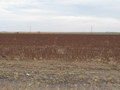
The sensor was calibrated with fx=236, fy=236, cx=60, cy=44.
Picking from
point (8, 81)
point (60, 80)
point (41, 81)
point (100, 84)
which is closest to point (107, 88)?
point (100, 84)

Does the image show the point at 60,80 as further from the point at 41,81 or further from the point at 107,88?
the point at 107,88

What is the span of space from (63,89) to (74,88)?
0.32 m

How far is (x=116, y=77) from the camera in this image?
8.44m

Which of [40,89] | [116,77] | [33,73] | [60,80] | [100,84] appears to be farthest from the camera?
[33,73]

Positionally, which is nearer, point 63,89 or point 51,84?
point 63,89

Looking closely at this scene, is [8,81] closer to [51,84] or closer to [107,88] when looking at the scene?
[51,84]

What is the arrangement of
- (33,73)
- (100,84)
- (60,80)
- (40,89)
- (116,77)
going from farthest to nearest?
(33,73)
(116,77)
(60,80)
(100,84)
(40,89)

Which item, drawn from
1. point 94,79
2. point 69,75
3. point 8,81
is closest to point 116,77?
point 94,79

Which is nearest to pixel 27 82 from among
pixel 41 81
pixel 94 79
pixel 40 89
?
pixel 41 81

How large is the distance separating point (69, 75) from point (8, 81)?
2.18 meters

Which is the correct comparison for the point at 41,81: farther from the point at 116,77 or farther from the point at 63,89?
the point at 116,77

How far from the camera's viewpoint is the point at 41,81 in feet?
25.4

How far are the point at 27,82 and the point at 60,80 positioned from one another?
1091 millimetres

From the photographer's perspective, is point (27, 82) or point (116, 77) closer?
point (27, 82)
